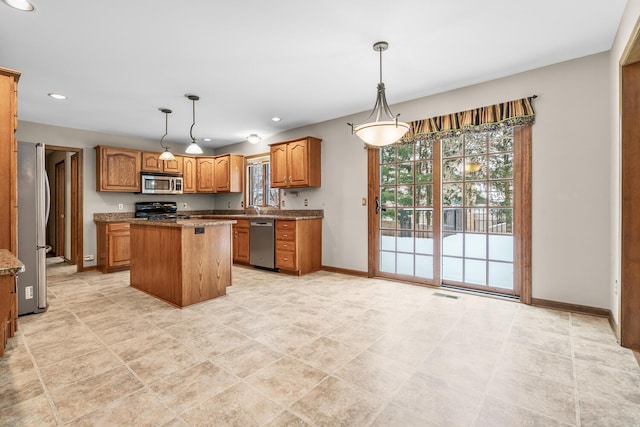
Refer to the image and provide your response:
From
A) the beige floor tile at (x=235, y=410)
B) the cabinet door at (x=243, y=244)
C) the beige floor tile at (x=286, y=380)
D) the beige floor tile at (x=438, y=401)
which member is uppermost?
the cabinet door at (x=243, y=244)

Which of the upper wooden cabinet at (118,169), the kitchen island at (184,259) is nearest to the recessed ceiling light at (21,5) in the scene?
the kitchen island at (184,259)

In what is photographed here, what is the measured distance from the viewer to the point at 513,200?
3.48m

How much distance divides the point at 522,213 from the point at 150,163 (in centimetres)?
620

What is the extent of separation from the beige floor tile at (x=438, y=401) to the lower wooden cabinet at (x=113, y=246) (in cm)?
517

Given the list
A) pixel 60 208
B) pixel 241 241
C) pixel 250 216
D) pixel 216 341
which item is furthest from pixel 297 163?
pixel 60 208

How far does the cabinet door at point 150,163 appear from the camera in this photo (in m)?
5.88

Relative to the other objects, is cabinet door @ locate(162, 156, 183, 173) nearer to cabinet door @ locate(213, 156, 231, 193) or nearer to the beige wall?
cabinet door @ locate(213, 156, 231, 193)

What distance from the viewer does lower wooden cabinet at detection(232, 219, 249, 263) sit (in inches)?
219

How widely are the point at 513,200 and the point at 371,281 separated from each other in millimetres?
2060

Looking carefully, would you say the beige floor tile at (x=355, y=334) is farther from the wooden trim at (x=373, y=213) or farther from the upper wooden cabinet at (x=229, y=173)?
the upper wooden cabinet at (x=229, y=173)

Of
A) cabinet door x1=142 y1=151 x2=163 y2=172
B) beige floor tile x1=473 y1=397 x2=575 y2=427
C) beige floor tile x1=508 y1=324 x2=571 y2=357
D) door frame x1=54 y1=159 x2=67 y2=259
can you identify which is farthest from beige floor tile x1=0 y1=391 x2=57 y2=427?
door frame x1=54 y1=159 x2=67 y2=259

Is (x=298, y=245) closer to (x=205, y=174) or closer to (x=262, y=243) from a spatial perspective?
(x=262, y=243)

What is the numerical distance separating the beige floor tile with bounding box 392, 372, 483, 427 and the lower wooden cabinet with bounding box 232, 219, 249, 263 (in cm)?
415

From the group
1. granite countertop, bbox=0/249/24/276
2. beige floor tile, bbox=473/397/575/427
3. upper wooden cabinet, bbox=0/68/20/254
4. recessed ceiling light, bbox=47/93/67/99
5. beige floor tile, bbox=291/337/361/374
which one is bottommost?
beige floor tile, bbox=473/397/575/427
